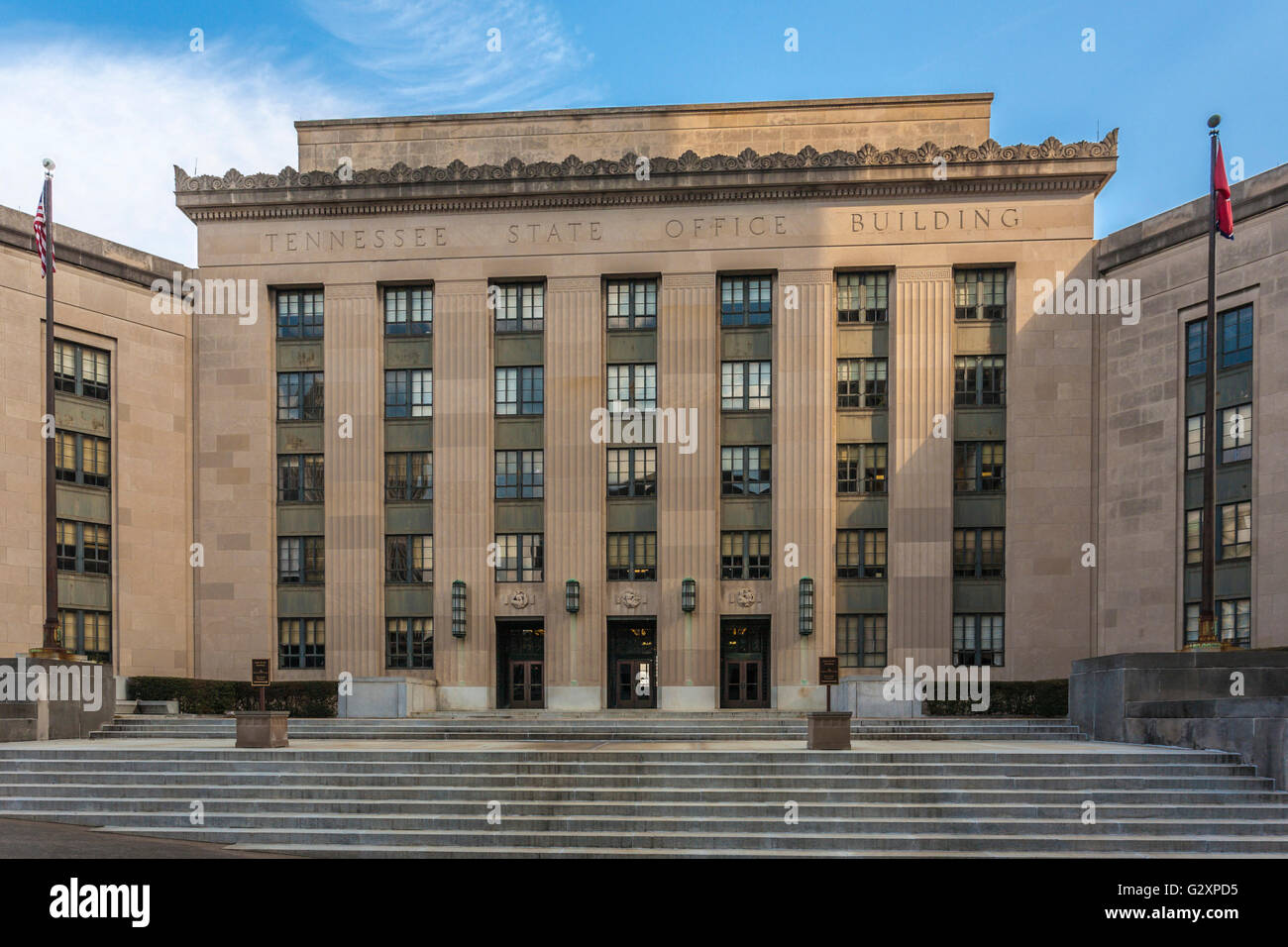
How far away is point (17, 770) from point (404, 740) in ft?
29.0

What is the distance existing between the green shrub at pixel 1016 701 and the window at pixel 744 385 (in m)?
12.3

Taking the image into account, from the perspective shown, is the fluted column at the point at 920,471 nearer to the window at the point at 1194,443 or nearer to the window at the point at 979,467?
the window at the point at 979,467

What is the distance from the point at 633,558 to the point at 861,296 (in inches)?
508

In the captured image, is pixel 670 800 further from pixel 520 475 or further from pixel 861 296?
pixel 861 296

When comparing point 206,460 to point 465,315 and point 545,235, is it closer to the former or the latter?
point 465,315

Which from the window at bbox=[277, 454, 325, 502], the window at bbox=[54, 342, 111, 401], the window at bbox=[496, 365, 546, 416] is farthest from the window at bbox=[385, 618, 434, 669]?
the window at bbox=[54, 342, 111, 401]

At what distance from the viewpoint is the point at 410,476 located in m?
41.3

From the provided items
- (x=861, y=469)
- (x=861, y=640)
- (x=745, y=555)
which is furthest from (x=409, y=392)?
(x=861, y=640)

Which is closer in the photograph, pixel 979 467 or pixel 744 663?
pixel 979 467

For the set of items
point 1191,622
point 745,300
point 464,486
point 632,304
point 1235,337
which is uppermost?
point 745,300

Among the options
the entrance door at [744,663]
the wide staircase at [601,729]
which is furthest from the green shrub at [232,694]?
the entrance door at [744,663]

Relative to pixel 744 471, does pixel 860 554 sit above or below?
below

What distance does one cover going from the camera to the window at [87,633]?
36906 mm

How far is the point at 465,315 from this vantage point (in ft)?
136
